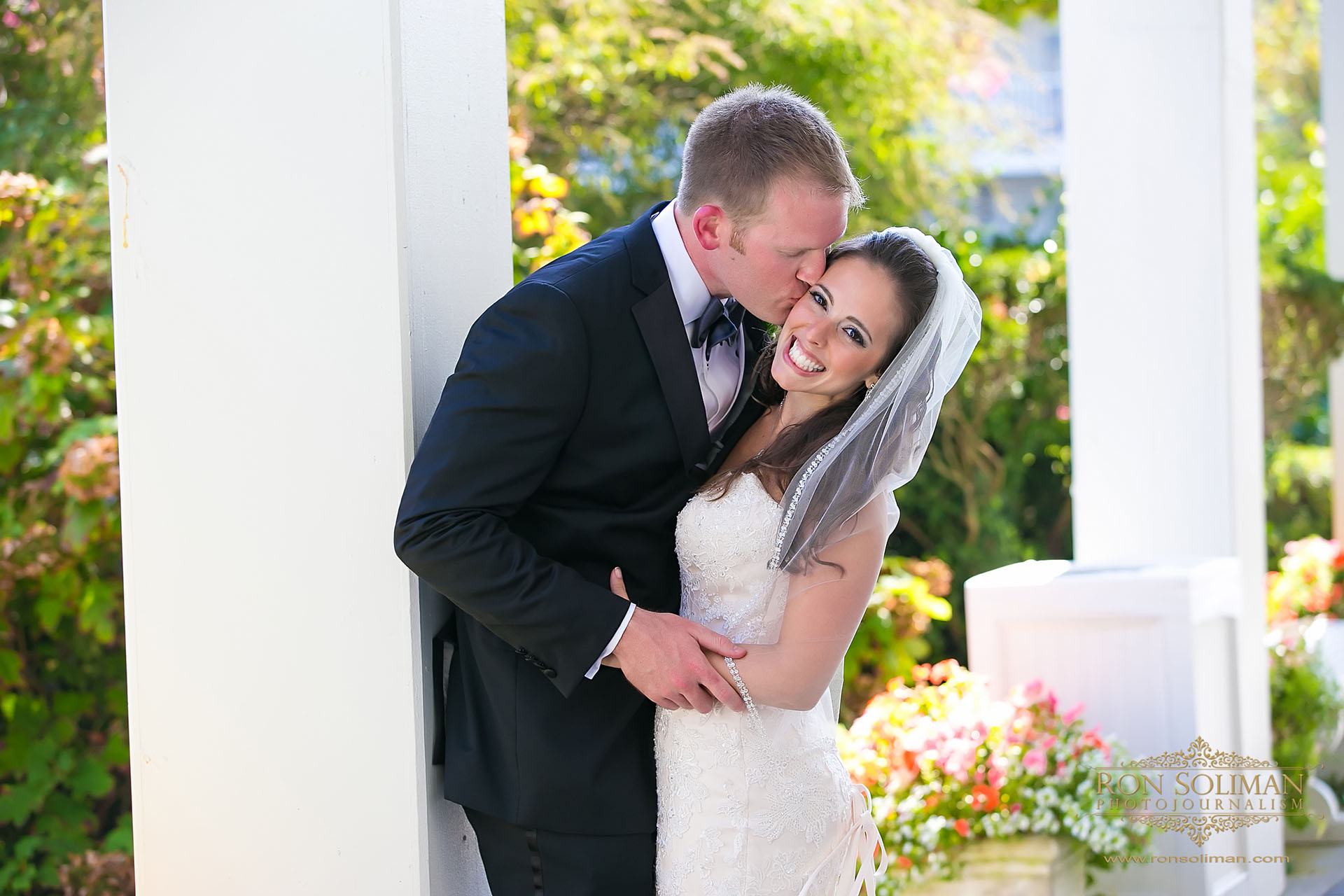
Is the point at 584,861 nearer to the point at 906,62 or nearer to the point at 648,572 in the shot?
the point at 648,572

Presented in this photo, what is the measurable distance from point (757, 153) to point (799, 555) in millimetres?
650

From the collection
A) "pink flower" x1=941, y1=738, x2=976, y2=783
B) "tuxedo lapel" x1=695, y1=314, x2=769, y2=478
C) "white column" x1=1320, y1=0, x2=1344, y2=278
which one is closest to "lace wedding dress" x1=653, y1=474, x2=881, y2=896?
"tuxedo lapel" x1=695, y1=314, x2=769, y2=478

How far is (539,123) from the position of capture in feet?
18.2

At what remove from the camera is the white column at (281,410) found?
2.03 metres

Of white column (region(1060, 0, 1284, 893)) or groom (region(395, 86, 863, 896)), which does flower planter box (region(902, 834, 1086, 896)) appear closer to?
white column (region(1060, 0, 1284, 893))

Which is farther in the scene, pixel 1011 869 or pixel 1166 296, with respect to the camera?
pixel 1166 296

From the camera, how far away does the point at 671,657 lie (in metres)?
1.94

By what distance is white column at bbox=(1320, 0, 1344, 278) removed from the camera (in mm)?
6496

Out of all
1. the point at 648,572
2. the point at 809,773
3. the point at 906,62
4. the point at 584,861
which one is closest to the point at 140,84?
the point at 648,572

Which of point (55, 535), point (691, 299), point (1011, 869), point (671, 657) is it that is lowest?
point (1011, 869)

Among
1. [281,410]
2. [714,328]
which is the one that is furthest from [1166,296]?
[281,410]

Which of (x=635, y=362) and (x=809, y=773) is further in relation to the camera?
(x=809, y=773)

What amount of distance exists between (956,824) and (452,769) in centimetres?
178

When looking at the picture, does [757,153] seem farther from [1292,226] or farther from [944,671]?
[1292,226]
